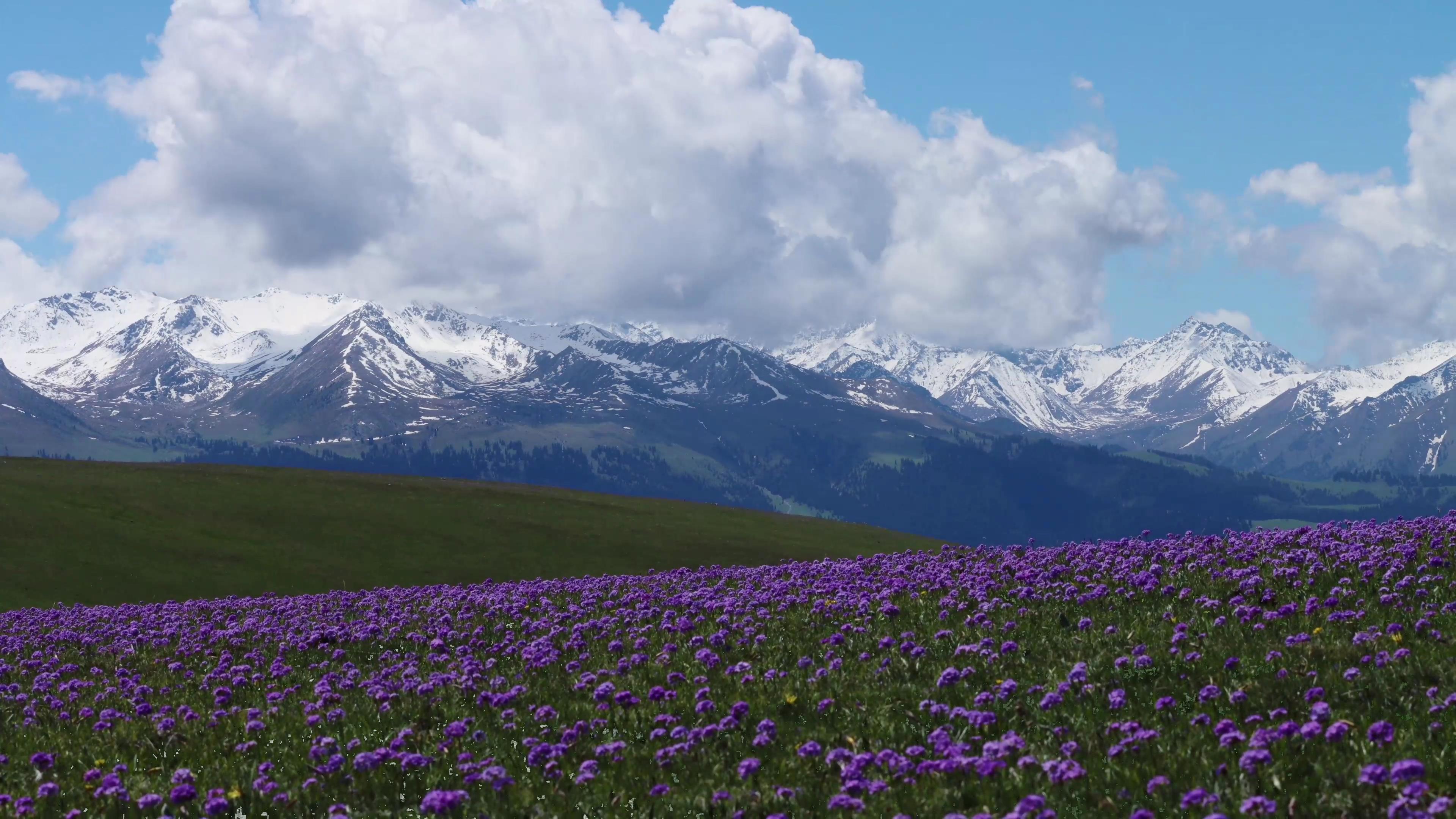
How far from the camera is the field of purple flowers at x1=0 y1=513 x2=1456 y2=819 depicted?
1078 centimetres

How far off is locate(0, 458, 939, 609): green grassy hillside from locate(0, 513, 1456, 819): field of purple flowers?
121 ft

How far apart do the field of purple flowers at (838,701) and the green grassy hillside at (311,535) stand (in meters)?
36.9

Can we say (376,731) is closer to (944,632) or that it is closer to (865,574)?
(944,632)

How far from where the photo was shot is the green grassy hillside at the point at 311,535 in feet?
193

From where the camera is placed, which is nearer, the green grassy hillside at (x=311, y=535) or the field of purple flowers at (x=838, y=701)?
the field of purple flowers at (x=838, y=701)

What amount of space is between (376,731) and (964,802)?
27.4 ft

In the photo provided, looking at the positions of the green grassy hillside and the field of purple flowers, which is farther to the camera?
the green grassy hillside

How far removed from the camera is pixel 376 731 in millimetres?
15539

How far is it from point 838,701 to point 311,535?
6354 cm

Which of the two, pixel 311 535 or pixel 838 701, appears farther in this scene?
pixel 311 535

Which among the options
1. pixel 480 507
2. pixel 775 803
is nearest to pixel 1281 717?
pixel 775 803

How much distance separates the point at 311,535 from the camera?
7194 cm

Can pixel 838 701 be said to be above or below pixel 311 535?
below

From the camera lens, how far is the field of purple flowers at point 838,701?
10.8 meters
